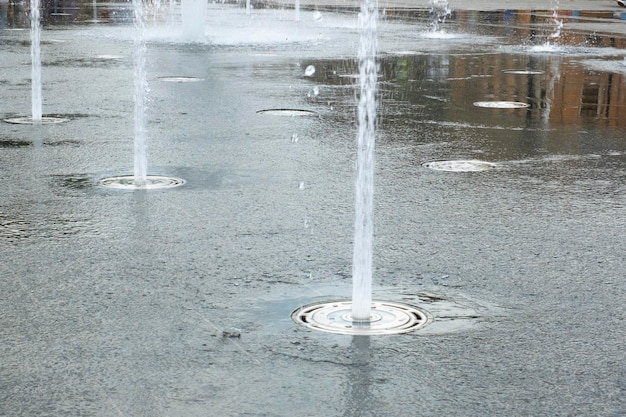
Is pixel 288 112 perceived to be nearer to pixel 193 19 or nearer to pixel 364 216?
pixel 364 216

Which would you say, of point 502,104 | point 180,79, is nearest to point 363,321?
point 502,104

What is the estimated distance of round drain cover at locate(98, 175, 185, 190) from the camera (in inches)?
357

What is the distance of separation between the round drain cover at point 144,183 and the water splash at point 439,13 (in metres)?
20.0

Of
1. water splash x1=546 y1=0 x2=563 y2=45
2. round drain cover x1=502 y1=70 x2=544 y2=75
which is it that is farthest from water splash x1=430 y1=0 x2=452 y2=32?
round drain cover x1=502 y1=70 x2=544 y2=75

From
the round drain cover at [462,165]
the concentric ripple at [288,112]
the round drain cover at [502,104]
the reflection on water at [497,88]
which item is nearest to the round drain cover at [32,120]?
the concentric ripple at [288,112]

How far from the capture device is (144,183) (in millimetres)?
9188

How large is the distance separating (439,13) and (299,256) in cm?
2942

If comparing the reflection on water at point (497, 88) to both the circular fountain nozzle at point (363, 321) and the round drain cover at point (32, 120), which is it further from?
the circular fountain nozzle at point (363, 321)

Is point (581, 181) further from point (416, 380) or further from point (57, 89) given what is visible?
point (57, 89)

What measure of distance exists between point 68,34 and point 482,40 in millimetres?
8373

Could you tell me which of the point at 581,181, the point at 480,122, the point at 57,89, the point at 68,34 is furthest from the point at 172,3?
the point at 581,181

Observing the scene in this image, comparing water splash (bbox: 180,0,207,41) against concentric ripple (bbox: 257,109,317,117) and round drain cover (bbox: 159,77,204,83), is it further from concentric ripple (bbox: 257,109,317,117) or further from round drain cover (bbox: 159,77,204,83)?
concentric ripple (bbox: 257,109,317,117)

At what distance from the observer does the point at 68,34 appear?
83.8 feet

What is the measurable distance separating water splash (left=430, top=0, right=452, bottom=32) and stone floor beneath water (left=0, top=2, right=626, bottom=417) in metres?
14.9
